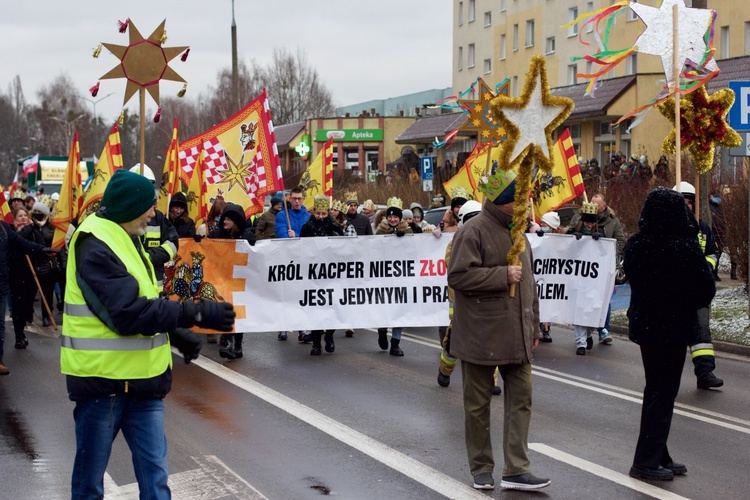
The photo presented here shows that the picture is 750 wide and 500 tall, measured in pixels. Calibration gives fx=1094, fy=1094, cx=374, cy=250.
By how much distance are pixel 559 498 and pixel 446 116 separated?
165 ft

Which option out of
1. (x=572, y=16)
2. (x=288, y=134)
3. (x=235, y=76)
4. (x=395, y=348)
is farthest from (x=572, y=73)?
(x=395, y=348)

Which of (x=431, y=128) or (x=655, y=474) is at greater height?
(x=431, y=128)

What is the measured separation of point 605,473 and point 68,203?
10489 mm

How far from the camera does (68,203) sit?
613 inches

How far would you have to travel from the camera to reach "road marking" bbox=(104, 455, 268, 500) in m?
6.60

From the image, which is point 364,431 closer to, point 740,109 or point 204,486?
point 204,486

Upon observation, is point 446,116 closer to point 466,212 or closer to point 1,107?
point 466,212

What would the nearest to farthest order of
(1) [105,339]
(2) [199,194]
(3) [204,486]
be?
(1) [105,339], (3) [204,486], (2) [199,194]

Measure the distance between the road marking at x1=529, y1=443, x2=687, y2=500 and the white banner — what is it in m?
5.11

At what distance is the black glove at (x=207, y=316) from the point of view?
4.66 m

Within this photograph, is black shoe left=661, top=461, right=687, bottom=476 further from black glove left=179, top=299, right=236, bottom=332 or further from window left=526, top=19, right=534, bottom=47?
window left=526, top=19, right=534, bottom=47

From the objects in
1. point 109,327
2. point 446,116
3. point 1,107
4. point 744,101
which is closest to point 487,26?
point 446,116

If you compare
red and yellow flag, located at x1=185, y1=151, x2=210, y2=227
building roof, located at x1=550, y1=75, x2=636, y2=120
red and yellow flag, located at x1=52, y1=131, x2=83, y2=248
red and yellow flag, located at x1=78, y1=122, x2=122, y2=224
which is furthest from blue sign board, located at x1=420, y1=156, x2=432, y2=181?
red and yellow flag, located at x1=78, y1=122, x2=122, y2=224

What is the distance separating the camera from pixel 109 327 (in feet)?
15.6
